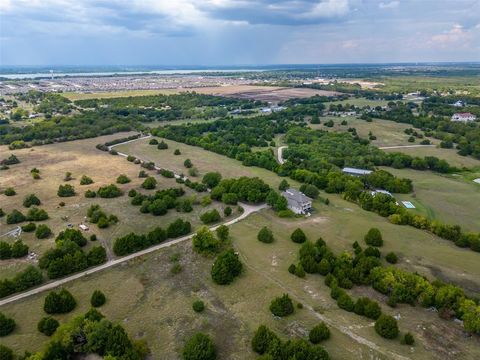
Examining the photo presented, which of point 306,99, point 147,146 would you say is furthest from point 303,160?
point 306,99

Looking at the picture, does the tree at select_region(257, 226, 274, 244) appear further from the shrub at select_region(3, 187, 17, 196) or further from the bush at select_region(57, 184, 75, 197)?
the shrub at select_region(3, 187, 17, 196)

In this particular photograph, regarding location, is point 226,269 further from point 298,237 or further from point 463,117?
point 463,117

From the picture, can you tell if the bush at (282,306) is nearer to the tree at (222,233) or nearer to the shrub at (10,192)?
the tree at (222,233)

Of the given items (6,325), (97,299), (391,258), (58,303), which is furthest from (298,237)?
(6,325)

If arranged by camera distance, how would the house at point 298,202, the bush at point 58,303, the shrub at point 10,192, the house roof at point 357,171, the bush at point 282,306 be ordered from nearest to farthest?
the bush at point 282,306, the bush at point 58,303, the house at point 298,202, the shrub at point 10,192, the house roof at point 357,171

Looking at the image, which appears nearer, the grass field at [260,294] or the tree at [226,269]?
the grass field at [260,294]

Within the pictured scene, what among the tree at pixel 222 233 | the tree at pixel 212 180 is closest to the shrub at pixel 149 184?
the tree at pixel 212 180
